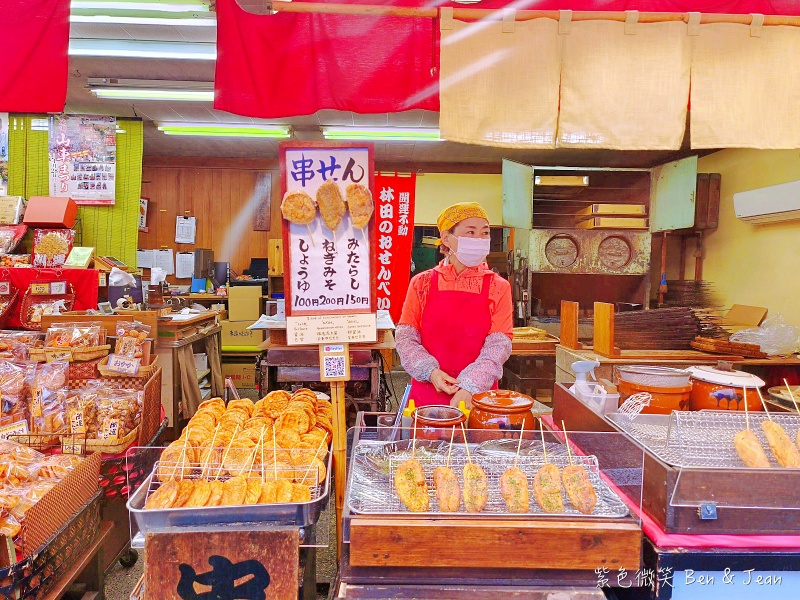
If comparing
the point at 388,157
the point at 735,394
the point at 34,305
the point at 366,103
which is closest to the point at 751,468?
the point at 735,394

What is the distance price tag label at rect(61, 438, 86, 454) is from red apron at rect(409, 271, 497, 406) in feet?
6.38

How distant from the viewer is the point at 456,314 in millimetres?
3258

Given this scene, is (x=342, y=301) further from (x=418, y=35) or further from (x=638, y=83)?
(x=638, y=83)

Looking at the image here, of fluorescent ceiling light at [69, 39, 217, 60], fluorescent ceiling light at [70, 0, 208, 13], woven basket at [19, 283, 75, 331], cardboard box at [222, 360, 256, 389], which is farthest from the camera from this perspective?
cardboard box at [222, 360, 256, 389]

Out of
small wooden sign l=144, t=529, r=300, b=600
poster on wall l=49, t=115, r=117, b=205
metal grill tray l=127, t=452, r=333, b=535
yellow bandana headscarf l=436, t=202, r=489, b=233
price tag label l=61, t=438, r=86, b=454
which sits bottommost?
price tag label l=61, t=438, r=86, b=454

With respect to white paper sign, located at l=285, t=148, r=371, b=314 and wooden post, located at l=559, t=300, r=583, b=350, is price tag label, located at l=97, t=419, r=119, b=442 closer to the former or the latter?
white paper sign, located at l=285, t=148, r=371, b=314

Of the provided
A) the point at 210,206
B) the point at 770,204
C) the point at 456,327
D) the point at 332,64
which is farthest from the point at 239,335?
the point at 770,204

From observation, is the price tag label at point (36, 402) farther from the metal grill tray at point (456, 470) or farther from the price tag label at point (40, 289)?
the price tag label at point (40, 289)

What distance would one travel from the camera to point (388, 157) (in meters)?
9.83

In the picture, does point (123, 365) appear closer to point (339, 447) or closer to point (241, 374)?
point (339, 447)

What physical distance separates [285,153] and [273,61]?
1092 mm

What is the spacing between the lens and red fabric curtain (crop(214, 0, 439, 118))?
2.75m

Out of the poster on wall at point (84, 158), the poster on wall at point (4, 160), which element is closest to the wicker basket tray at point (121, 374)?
the poster on wall at point (84, 158)

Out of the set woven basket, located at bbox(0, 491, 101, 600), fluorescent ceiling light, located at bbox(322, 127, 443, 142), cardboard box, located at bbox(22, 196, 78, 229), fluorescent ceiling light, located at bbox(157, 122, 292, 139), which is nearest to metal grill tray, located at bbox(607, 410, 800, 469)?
woven basket, located at bbox(0, 491, 101, 600)
